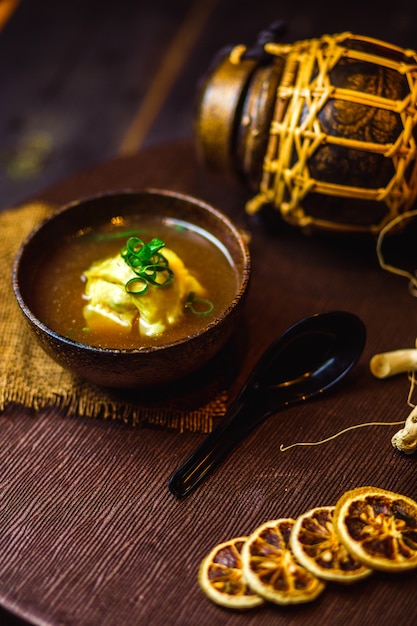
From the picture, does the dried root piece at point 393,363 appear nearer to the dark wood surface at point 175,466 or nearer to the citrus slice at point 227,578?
the dark wood surface at point 175,466

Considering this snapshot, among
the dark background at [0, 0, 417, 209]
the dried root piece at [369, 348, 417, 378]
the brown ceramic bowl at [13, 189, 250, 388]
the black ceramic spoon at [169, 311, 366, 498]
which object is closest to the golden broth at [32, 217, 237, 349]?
the brown ceramic bowl at [13, 189, 250, 388]

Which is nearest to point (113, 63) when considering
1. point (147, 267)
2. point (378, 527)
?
point (147, 267)

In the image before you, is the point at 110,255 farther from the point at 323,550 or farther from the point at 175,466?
the point at 323,550

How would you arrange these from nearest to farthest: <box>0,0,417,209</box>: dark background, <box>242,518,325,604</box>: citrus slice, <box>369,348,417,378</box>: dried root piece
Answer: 1. <box>242,518,325,604</box>: citrus slice
2. <box>369,348,417,378</box>: dried root piece
3. <box>0,0,417,209</box>: dark background

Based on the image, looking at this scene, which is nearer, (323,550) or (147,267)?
(323,550)

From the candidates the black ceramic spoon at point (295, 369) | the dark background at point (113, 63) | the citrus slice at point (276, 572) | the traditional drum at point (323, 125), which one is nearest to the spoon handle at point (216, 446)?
the black ceramic spoon at point (295, 369)

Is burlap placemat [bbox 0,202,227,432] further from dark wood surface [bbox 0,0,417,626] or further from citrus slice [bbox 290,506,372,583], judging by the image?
citrus slice [bbox 290,506,372,583]
